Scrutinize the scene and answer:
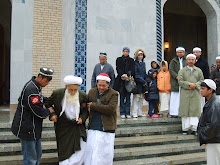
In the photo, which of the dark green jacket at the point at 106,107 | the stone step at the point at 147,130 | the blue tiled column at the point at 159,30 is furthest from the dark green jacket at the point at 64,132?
the blue tiled column at the point at 159,30

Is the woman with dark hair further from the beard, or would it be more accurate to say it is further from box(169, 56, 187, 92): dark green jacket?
the beard

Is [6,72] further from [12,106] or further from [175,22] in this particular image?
[175,22]

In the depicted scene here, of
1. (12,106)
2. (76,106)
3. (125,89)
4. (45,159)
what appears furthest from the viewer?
(12,106)

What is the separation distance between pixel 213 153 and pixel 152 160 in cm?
166

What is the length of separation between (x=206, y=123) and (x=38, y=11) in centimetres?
722

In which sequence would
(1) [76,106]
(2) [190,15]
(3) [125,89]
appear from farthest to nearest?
(2) [190,15]
(3) [125,89]
(1) [76,106]

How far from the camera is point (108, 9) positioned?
9.07m

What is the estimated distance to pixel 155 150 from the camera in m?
5.36

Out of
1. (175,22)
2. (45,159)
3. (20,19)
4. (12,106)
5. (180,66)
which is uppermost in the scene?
(175,22)

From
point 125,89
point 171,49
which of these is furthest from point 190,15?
point 125,89

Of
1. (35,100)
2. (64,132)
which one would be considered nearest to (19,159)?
(64,132)

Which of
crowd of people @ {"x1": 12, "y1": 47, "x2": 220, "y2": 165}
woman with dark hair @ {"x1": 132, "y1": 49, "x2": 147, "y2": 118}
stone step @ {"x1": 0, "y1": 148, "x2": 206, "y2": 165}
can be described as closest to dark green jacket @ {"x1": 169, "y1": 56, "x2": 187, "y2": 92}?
woman with dark hair @ {"x1": 132, "y1": 49, "x2": 147, "y2": 118}

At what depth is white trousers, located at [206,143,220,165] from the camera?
141 inches

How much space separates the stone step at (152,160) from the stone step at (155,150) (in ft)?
0.38
